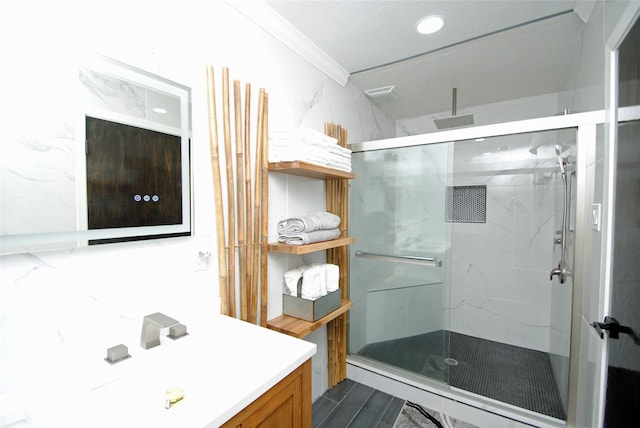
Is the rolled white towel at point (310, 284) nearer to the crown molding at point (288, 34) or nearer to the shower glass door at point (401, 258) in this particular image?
the shower glass door at point (401, 258)

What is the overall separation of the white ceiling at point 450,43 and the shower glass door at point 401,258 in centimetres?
60

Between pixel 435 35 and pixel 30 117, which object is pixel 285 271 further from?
pixel 435 35

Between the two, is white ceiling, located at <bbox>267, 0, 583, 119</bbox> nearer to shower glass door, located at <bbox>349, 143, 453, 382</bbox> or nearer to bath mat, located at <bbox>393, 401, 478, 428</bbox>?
shower glass door, located at <bbox>349, 143, 453, 382</bbox>

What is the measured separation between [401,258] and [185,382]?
5.11ft

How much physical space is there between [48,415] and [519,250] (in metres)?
3.02

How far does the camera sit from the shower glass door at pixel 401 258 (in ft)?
6.19

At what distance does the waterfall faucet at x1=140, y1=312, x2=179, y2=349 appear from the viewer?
0.89 metres

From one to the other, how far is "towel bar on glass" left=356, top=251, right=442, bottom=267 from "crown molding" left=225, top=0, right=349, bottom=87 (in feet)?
4.18

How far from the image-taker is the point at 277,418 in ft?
2.64

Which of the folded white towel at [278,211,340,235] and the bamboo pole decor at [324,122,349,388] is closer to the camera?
the folded white towel at [278,211,340,235]

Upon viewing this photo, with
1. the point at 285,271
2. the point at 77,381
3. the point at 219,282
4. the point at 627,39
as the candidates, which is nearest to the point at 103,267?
the point at 77,381

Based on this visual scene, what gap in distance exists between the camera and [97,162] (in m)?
0.84

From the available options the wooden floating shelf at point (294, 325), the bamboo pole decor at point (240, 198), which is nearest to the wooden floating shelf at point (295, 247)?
the bamboo pole decor at point (240, 198)

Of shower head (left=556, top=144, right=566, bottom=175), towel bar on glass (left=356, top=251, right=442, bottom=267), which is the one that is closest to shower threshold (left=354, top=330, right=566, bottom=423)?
towel bar on glass (left=356, top=251, right=442, bottom=267)
